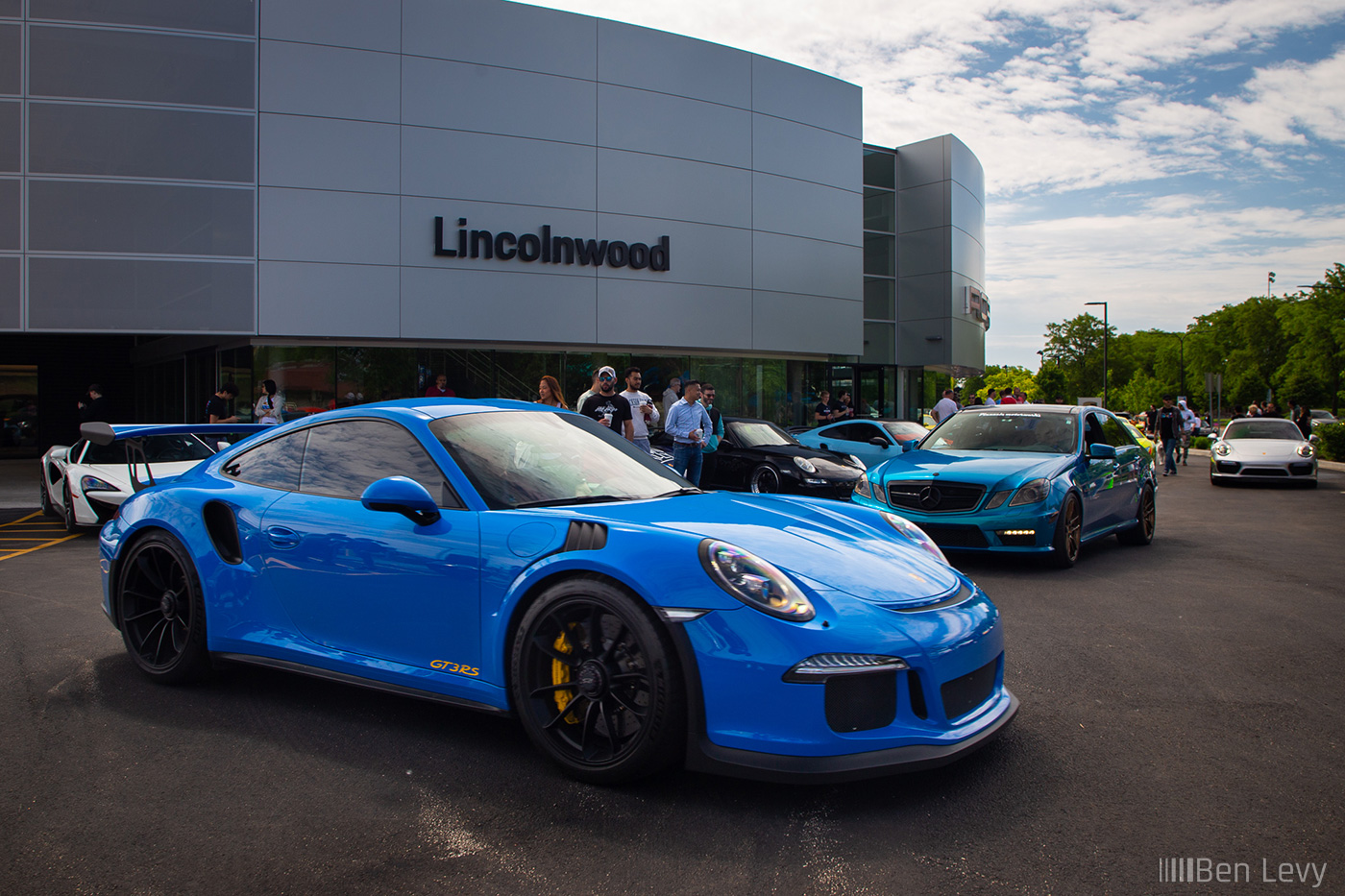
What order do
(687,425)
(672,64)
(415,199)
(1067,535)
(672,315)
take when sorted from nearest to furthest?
(1067,535) < (687,425) < (415,199) < (672,64) < (672,315)

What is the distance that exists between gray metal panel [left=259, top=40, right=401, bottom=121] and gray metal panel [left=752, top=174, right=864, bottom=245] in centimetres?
915

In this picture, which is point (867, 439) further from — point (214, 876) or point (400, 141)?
point (214, 876)

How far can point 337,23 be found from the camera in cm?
1848

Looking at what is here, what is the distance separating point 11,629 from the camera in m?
5.54

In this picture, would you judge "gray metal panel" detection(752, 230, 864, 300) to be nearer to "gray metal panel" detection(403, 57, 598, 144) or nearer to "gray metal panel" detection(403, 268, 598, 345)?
"gray metal panel" detection(403, 268, 598, 345)

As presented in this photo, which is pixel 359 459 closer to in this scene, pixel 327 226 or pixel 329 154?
pixel 327 226

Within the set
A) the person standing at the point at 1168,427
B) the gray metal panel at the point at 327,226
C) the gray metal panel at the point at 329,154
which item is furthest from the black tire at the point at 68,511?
the person standing at the point at 1168,427

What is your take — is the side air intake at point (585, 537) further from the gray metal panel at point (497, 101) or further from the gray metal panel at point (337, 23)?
the gray metal panel at point (337, 23)


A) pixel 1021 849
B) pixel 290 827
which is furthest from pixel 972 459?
pixel 290 827

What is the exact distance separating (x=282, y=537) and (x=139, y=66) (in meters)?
18.0

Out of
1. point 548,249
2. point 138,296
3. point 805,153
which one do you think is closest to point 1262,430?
point 805,153

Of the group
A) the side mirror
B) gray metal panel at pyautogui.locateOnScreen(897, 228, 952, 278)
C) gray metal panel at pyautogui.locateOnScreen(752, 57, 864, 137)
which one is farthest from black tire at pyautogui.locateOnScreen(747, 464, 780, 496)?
gray metal panel at pyautogui.locateOnScreen(897, 228, 952, 278)

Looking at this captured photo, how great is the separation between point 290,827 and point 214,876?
317mm

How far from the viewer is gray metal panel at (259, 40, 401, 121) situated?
1816cm
